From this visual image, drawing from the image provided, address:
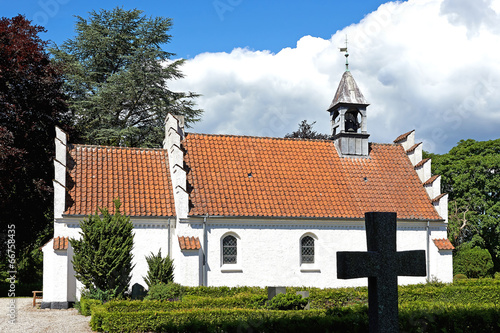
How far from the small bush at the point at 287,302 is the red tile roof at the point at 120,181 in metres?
7.74

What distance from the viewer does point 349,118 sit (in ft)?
90.3

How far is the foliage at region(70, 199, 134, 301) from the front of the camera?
18.4m

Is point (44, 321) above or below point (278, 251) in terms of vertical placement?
below

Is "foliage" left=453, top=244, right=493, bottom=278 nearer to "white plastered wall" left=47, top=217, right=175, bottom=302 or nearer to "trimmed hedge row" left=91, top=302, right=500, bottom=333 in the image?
"white plastered wall" left=47, top=217, right=175, bottom=302

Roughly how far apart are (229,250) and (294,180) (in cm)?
489

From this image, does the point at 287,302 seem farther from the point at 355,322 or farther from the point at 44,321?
the point at 44,321

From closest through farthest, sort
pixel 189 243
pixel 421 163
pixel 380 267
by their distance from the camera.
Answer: pixel 380 267
pixel 189 243
pixel 421 163

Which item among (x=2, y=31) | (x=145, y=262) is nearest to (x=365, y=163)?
(x=145, y=262)

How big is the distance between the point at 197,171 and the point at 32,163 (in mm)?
8589

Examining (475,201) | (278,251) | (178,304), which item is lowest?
(178,304)

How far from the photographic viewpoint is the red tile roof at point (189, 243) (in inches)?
821

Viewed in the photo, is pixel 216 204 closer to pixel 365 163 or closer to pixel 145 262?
pixel 145 262

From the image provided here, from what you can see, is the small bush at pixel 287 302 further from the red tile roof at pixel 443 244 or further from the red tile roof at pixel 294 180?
the red tile roof at pixel 443 244

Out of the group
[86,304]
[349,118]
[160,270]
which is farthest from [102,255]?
[349,118]
